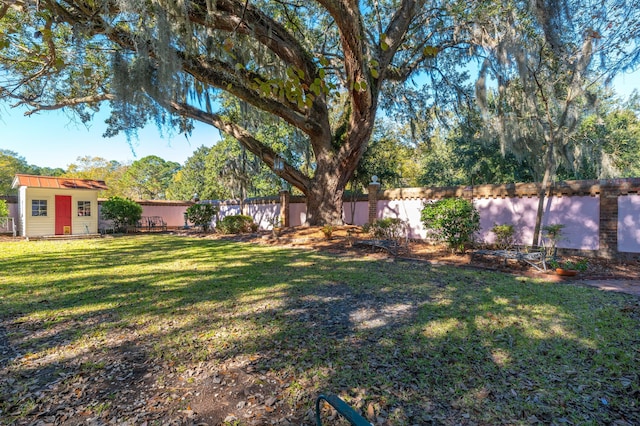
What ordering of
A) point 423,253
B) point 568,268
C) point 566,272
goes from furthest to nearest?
1. point 423,253
2. point 568,268
3. point 566,272

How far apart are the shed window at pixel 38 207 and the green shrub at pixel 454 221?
53.0 ft

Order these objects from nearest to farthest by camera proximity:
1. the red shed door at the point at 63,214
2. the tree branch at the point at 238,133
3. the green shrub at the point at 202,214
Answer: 1. the tree branch at the point at 238,133
2. the red shed door at the point at 63,214
3. the green shrub at the point at 202,214

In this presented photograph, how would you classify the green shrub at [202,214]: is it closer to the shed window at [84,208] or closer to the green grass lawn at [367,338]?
the shed window at [84,208]

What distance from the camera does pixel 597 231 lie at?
7172mm

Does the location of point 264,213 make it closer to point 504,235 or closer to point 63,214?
point 63,214

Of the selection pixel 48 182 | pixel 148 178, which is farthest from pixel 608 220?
pixel 148 178

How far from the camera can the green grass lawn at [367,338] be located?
82.9 inches

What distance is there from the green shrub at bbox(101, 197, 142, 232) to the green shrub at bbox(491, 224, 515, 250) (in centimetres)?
1604

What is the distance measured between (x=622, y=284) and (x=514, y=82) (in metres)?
5.88

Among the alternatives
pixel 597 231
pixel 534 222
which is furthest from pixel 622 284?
pixel 534 222

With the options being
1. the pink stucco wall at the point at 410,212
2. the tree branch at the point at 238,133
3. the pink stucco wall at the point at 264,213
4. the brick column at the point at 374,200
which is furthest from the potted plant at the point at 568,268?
the pink stucco wall at the point at 264,213

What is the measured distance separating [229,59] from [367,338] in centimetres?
734

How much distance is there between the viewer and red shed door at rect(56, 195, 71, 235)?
14.1 metres

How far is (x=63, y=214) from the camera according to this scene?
14.3m
